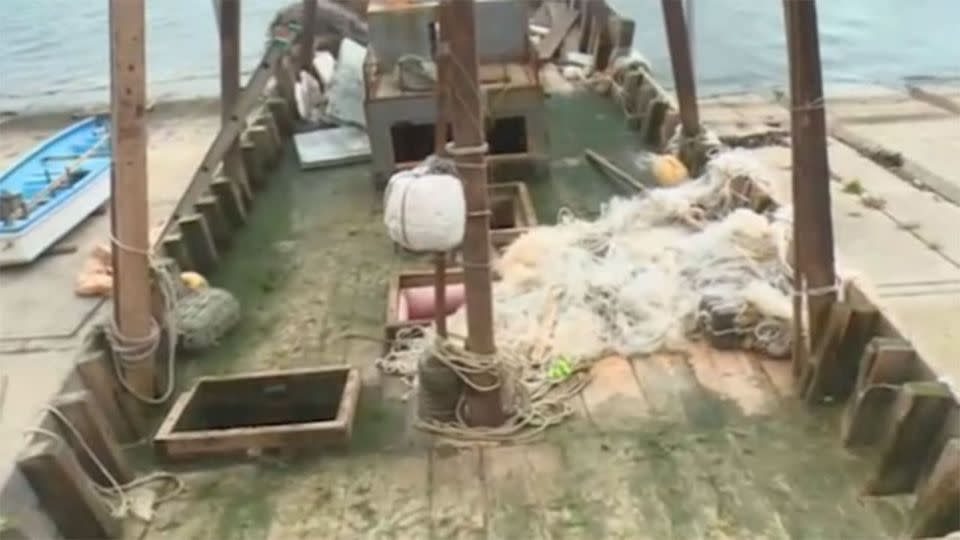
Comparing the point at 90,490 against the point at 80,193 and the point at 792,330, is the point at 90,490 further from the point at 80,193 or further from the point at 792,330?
the point at 80,193

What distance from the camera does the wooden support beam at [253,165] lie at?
544cm

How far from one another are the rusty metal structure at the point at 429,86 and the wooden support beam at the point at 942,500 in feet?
9.32

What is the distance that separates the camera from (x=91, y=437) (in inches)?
113

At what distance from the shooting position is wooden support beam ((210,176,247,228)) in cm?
485

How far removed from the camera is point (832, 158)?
7832 millimetres

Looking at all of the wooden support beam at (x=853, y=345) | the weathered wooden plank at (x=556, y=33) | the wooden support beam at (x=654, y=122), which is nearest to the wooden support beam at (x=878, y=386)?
the wooden support beam at (x=853, y=345)

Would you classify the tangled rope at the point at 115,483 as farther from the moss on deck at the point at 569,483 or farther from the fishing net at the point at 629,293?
the fishing net at the point at 629,293

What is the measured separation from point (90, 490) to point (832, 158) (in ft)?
20.3

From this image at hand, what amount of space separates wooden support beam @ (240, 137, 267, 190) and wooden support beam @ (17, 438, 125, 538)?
9.30 feet

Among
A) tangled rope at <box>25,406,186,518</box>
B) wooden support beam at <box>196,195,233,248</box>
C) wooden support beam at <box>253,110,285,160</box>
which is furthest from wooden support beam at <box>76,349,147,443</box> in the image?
wooden support beam at <box>253,110,285,160</box>

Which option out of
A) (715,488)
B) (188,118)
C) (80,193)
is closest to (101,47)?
(188,118)

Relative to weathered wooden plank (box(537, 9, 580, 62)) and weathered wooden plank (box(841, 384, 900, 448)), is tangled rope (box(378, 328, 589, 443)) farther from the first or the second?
weathered wooden plank (box(537, 9, 580, 62))

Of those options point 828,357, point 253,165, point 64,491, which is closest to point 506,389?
point 828,357

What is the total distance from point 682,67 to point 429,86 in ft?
3.63
